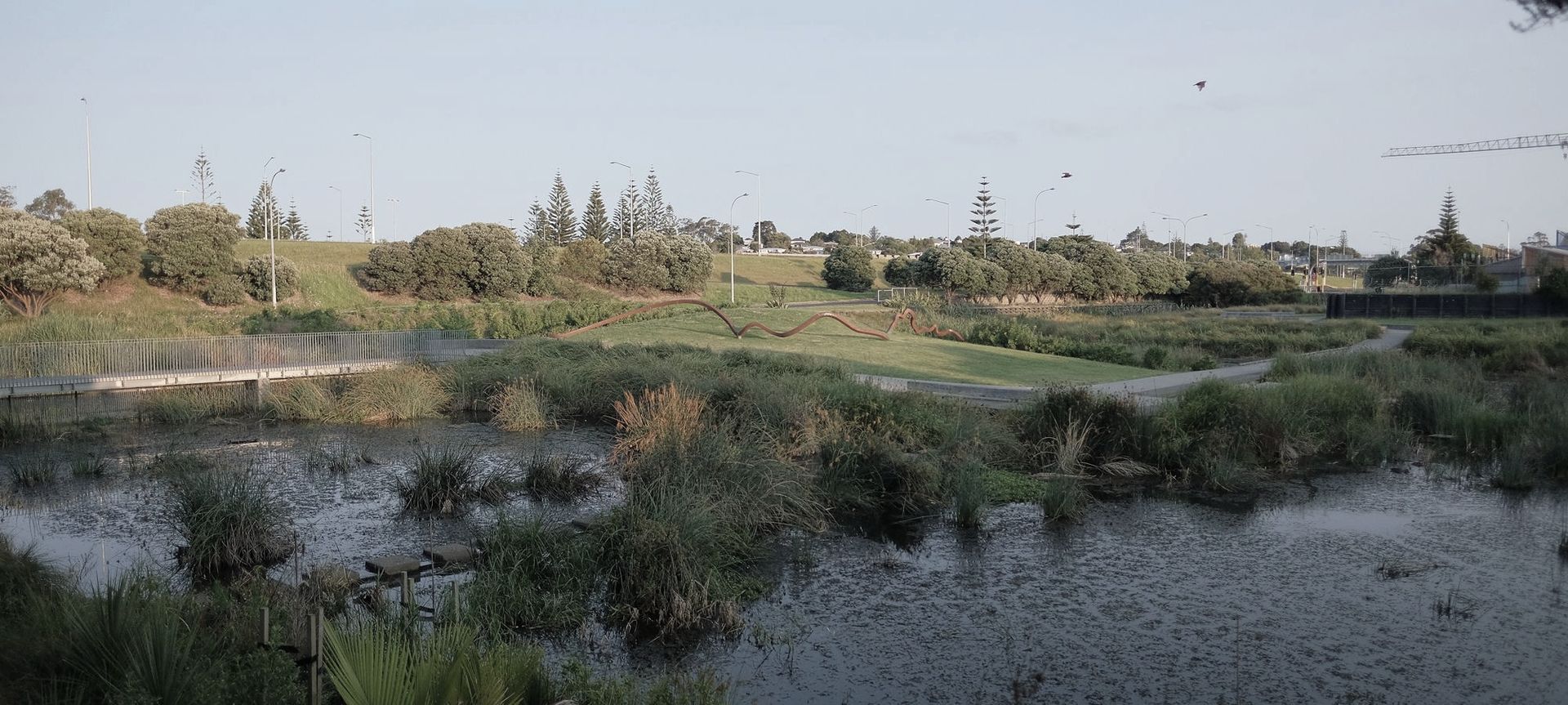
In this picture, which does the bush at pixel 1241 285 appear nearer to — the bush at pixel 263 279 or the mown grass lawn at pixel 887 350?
the mown grass lawn at pixel 887 350

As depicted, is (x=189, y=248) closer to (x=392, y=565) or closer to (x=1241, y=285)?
(x=392, y=565)

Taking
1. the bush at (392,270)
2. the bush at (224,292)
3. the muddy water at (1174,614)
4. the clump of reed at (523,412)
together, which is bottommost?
the muddy water at (1174,614)

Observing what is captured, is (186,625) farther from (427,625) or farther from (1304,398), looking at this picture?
(1304,398)

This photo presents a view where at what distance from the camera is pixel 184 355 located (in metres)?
23.2

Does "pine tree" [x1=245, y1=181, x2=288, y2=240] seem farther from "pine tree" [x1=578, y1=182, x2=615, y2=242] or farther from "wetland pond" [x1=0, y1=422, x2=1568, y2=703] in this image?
"wetland pond" [x1=0, y1=422, x2=1568, y2=703]

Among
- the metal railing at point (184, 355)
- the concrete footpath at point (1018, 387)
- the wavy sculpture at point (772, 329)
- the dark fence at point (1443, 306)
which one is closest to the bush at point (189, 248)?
the wavy sculpture at point (772, 329)

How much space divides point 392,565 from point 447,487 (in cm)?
337

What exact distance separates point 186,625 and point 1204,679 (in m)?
6.81

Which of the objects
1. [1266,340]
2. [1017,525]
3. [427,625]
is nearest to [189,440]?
[427,625]

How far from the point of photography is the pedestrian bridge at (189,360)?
21141 mm

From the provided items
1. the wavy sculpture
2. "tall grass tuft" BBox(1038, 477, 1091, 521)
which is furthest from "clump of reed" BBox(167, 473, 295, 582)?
the wavy sculpture

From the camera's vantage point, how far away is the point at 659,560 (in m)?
9.30

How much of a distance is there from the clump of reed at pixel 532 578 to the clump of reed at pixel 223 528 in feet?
6.81

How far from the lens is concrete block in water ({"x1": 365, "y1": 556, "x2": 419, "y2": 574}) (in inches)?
382
